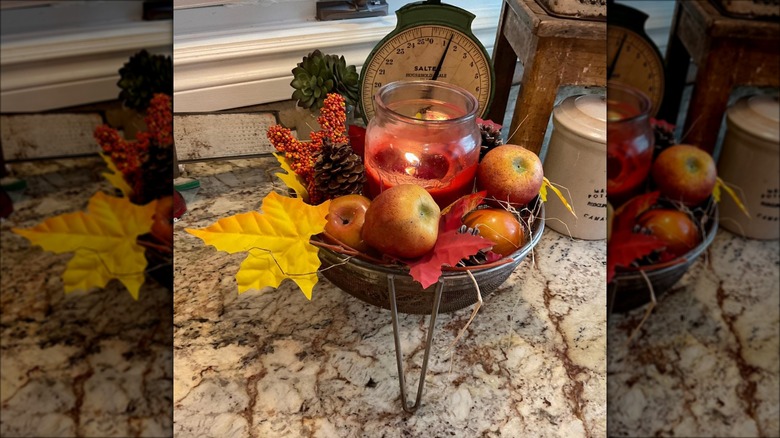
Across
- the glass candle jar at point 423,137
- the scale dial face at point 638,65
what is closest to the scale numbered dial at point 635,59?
the scale dial face at point 638,65

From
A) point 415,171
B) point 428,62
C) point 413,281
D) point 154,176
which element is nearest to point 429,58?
point 428,62

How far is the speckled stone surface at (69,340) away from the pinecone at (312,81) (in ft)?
0.74

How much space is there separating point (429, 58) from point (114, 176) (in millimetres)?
334

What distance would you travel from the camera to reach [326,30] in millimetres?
524

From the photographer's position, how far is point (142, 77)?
1.07ft

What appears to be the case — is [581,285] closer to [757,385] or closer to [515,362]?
[515,362]

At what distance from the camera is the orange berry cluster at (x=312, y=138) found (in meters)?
0.55

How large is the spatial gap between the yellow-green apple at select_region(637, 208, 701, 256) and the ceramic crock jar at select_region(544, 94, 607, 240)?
233 millimetres

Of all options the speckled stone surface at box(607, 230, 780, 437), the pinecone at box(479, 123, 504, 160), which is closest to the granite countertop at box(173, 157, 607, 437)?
the pinecone at box(479, 123, 504, 160)

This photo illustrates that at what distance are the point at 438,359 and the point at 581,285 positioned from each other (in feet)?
0.51

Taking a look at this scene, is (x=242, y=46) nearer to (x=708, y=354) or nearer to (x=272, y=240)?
(x=272, y=240)

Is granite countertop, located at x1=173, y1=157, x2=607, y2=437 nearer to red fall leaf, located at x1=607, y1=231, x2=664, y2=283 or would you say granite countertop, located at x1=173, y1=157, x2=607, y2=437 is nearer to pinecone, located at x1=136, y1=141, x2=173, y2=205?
pinecone, located at x1=136, y1=141, x2=173, y2=205

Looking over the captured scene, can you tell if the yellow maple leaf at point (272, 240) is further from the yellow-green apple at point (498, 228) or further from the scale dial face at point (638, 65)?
the scale dial face at point (638, 65)

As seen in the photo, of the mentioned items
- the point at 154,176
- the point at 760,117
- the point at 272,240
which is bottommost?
the point at 272,240
